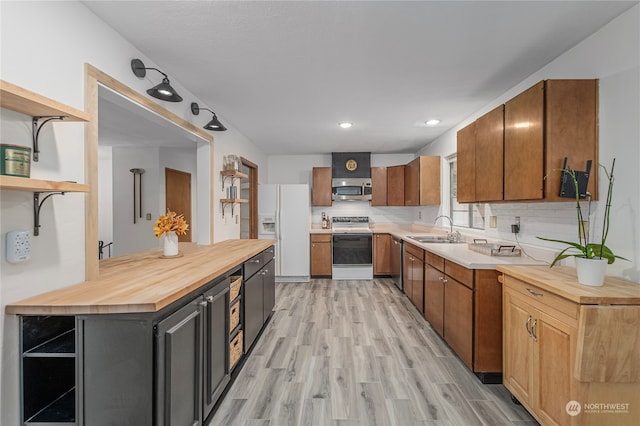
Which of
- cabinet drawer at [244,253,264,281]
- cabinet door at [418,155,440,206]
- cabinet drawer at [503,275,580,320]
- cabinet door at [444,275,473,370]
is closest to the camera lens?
cabinet drawer at [503,275,580,320]

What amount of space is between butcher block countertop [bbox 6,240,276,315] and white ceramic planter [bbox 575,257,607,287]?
2064 mm

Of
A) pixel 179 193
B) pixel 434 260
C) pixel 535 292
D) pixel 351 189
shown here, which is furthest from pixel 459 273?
pixel 179 193

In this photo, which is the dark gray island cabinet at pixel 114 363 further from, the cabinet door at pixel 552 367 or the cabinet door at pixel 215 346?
the cabinet door at pixel 552 367

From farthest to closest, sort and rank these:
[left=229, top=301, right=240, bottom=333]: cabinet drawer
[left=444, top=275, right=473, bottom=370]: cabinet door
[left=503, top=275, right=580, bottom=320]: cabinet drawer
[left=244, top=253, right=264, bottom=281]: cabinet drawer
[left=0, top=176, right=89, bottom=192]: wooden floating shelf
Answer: [left=244, top=253, right=264, bottom=281]: cabinet drawer
[left=444, top=275, right=473, bottom=370]: cabinet door
[left=229, top=301, right=240, bottom=333]: cabinet drawer
[left=503, top=275, right=580, bottom=320]: cabinet drawer
[left=0, top=176, right=89, bottom=192]: wooden floating shelf

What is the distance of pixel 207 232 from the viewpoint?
10.4 ft

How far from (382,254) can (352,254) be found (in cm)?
57

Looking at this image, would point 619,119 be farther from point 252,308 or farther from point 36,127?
point 36,127

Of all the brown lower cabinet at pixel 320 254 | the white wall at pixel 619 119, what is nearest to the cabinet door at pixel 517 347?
the white wall at pixel 619 119

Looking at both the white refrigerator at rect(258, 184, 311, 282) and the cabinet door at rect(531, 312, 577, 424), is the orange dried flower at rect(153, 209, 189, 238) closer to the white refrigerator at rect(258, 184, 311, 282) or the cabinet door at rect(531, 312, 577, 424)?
the cabinet door at rect(531, 312, 577, 424)

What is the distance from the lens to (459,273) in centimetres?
239

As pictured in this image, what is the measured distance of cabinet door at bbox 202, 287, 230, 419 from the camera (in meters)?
1.70

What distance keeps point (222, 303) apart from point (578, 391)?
6.49 ft

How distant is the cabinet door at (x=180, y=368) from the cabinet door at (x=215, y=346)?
99 mm

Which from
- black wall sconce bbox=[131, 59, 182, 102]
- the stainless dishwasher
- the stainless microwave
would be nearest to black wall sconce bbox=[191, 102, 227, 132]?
black wall sconce bbox=[131, 59, 182, 102]
